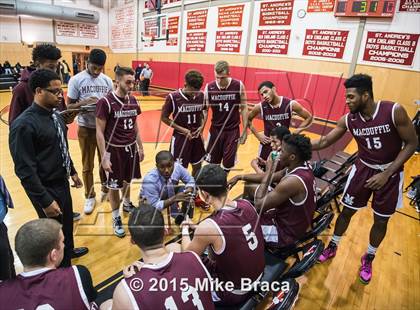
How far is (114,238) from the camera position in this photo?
3.08m

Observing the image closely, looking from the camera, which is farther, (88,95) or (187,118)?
(187,118)

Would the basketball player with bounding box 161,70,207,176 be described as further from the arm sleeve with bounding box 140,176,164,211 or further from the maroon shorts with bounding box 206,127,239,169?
the arm sleeve with bounding box 140,176,164,211

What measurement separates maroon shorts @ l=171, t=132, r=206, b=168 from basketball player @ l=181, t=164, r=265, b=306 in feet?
5.67

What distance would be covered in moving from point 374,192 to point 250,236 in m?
1.62

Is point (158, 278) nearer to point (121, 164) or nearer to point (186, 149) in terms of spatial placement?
point (121, 164)

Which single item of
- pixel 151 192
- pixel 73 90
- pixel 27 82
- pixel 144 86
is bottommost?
pixel 151 192

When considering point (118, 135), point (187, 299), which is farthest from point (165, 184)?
point (187, 299)

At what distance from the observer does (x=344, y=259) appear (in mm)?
2941

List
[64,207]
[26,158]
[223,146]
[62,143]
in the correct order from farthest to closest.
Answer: [223,146] → [64,207] → [62,143] → [26,158]

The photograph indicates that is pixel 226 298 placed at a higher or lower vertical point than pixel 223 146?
lower

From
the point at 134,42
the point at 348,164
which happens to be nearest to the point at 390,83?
the point at 348,164

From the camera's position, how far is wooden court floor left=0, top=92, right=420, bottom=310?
2447 mm

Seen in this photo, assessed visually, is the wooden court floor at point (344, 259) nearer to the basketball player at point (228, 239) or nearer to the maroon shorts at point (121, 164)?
the maroon shorts at point (121, 164)

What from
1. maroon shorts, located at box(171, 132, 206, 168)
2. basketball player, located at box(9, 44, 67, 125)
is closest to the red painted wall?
maroon shorts, located at box(171, 132, 206, 168)
